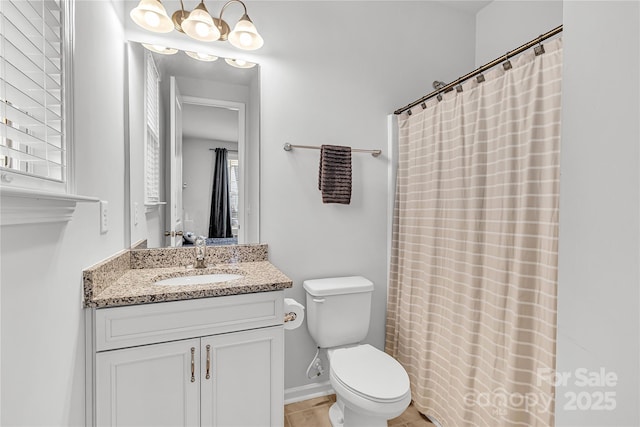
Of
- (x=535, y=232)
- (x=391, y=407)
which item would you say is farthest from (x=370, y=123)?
(x=391, y=407)

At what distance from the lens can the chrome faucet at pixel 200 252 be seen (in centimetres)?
169

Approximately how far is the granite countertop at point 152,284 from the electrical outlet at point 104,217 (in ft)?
0.46

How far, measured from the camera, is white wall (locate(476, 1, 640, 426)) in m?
0.36

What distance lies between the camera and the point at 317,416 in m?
1.82

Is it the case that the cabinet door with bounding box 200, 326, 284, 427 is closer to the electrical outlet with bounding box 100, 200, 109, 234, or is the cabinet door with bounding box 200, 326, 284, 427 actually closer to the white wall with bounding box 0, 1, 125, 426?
the white wall with bounding box 0, 1, 125, 426

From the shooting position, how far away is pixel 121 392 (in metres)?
1.17

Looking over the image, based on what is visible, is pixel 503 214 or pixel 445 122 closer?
pixel 503 214

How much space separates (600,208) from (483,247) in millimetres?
1174

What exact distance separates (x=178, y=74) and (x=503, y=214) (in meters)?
1.87

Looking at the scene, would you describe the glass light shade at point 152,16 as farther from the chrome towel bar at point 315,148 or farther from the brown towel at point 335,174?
the brown towel at point 335,174

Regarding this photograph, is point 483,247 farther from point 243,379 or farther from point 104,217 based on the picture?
point 104,217

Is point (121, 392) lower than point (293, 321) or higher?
lower

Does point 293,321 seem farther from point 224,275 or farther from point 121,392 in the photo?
point 121,392

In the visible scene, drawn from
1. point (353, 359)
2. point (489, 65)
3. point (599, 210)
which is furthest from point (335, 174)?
point (599, 210)
